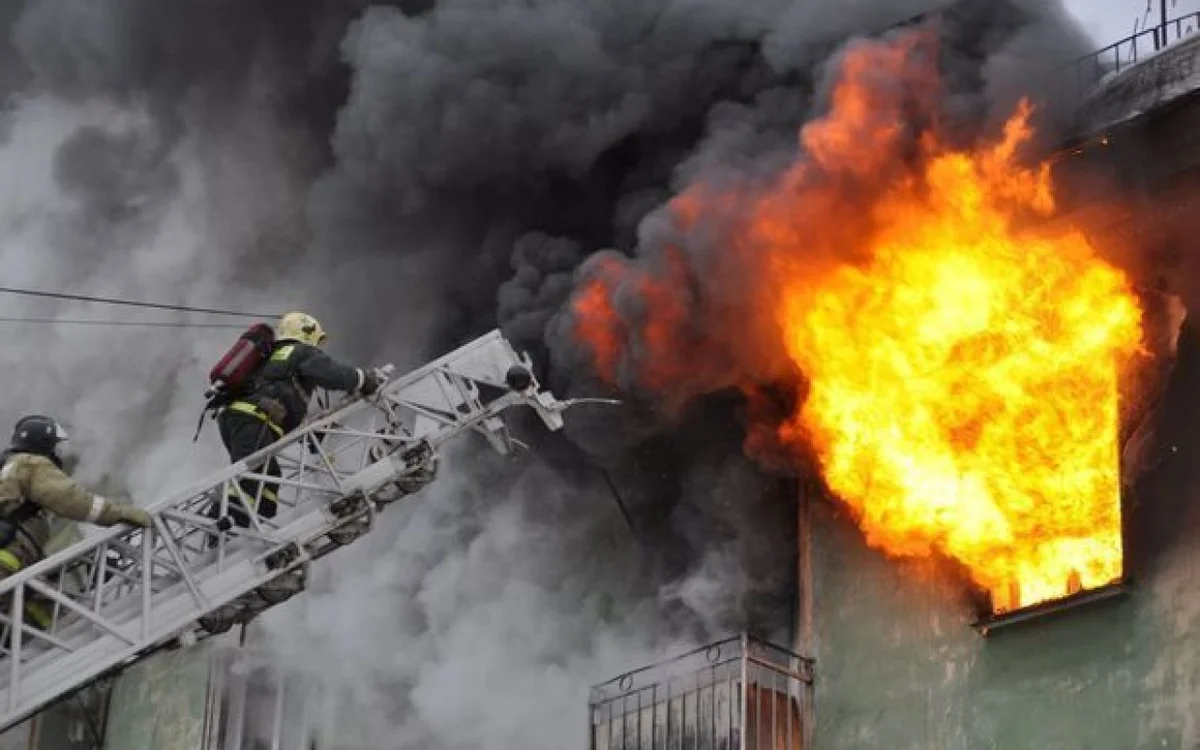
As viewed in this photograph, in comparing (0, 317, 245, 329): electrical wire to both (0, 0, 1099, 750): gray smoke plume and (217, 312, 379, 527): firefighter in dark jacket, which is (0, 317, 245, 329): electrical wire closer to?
(0, 0, 1099, 750): gray smoke plume

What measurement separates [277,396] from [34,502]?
207 cm

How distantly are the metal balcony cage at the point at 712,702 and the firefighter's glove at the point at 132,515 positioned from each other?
4.36 m

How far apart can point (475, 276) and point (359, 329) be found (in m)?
1.56

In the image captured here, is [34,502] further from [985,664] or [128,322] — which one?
[128,322]

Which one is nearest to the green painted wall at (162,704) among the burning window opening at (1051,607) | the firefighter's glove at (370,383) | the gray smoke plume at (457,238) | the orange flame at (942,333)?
the gray smoke plume at (457,238)

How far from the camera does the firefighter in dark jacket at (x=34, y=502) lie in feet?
54.3

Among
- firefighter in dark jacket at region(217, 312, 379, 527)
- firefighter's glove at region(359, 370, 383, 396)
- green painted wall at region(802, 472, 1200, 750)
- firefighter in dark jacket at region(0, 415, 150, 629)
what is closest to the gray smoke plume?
green painted wall at region(802, 472, 1200, 750)

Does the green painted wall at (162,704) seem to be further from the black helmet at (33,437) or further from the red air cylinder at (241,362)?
the black helmet at (33,437)

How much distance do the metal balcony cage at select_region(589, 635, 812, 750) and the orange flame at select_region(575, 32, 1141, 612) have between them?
129cm

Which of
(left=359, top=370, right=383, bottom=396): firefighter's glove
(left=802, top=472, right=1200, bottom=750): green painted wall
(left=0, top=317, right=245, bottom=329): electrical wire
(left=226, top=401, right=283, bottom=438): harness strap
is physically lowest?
(left=802, top=472, right=1200, bottom=750): green painted wall

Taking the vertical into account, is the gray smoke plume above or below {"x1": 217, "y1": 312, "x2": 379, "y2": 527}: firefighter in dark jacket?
above

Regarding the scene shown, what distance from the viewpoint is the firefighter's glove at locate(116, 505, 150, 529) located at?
16594 mm

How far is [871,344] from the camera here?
18688 millimetres

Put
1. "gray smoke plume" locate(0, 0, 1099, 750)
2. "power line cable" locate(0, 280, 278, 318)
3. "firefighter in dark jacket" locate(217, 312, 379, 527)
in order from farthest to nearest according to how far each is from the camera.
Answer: "power line cable" locate(0, 280, 278, 318)
"gray smoke plume" locate(0, 0, 1099, 750)
"firefighter in dark jacket" locate(217, 312, 379, 527)
